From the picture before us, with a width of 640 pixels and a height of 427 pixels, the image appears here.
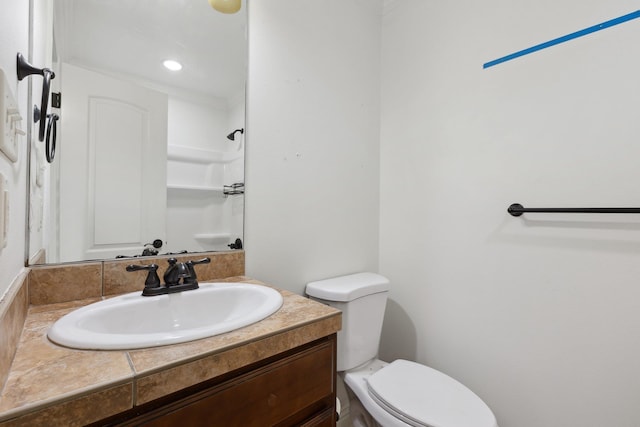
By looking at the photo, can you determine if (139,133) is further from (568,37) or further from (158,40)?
(568,37)

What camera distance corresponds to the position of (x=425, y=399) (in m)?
0.98

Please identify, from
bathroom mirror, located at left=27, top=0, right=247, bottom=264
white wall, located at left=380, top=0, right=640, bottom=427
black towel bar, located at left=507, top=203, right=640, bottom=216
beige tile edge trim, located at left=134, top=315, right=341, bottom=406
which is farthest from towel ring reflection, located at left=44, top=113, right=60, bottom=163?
black towel bar, located at left=507, top=203, right=640, bottom=216

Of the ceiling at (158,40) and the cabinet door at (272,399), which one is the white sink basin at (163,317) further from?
the ceiling at (158,40)

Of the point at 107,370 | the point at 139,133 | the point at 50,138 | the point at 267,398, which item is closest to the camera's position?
the point at 107,370

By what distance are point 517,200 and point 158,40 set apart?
4.99 feet

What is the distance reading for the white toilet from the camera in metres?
0.91

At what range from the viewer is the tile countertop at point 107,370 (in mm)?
387

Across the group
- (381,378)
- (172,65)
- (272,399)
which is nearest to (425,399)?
(381,378)

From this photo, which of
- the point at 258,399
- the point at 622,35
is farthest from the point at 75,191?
the point at 622,35

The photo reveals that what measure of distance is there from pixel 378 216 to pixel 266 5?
1.17 meters

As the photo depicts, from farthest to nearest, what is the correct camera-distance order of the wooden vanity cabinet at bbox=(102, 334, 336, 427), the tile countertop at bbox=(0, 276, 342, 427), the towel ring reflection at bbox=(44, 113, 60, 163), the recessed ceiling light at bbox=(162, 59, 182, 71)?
the recessed ceiling light at bbox=(162, 59, 182, 71) < the towel ring reflection at bbox=(44, 113, 60, 163) < the wooden vanity cabinet at bbox=(102, 334, 336, 427) < the tile countertop at bbox=(0, 276, 342, 427)

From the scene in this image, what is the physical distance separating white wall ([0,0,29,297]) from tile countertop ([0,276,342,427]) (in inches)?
6.0

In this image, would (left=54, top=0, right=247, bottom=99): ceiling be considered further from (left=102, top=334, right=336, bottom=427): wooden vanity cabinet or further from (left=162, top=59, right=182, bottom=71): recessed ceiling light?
(left=102, top=334, right=336, bottom=427): wooden vanity cabinet

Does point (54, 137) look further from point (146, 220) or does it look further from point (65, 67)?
point (146, 220)
